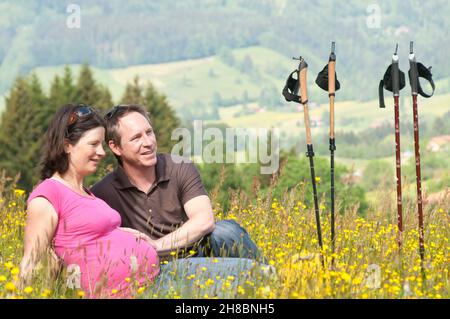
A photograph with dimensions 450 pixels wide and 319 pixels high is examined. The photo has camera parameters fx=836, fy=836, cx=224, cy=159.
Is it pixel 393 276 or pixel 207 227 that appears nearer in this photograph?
pixel 393 276

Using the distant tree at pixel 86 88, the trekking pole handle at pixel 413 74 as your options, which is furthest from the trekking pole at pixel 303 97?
the distant tree at pixel 86 88

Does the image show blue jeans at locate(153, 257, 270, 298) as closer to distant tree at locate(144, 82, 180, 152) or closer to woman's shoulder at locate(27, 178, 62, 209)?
woman's shoulder at locate(27, 178, 62, 209)

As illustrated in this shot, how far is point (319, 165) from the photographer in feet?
235

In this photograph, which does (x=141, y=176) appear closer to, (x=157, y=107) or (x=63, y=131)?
(x=63, y=131)

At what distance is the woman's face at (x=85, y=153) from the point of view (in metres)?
5.01

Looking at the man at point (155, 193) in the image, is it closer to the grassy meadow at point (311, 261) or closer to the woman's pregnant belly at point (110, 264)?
the grassy meadow at point (311, 261)

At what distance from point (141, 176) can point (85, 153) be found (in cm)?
81

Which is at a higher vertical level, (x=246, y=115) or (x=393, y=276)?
(x=246, y=115)

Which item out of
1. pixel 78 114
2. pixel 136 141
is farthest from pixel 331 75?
pixel 78 114

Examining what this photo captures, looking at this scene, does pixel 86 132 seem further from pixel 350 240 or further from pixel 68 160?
pixel 350 240

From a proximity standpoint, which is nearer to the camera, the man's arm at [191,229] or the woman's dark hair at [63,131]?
the woman's dark hair at [63,131]

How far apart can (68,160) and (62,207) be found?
1.02 feet

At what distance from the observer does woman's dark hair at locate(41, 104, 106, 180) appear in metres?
4.98

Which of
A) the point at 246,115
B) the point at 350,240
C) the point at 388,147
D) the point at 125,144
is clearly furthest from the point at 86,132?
the point at 246,115
